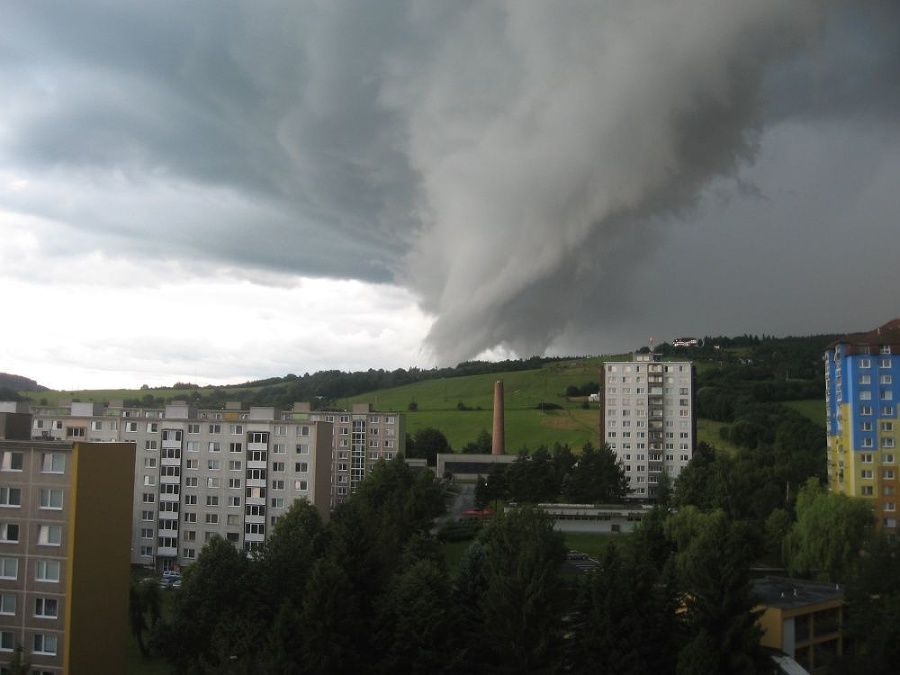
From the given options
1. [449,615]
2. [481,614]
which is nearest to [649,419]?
[481,614]

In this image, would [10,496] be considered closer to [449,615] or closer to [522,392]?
[449,615]

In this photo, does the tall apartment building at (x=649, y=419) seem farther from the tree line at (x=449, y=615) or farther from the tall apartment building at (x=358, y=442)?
the tree line at (x=449, y=615)

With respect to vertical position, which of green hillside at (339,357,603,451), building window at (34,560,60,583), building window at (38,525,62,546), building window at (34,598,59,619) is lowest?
building window at (34,598,59,619)

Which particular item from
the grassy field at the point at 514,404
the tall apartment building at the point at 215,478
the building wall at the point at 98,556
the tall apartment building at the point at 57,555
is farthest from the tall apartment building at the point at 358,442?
the tall apartment building at the point at 57,555

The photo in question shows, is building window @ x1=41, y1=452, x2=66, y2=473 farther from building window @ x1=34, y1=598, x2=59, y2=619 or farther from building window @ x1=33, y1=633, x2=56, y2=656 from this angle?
building window @ x1=33, y1=633, x2=56, y2=656

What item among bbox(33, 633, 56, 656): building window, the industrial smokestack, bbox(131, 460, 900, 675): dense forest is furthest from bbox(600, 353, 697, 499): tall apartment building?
bbox(33, 633, 56, 656): building window

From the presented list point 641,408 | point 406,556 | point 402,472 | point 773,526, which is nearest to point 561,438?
point 641,408
